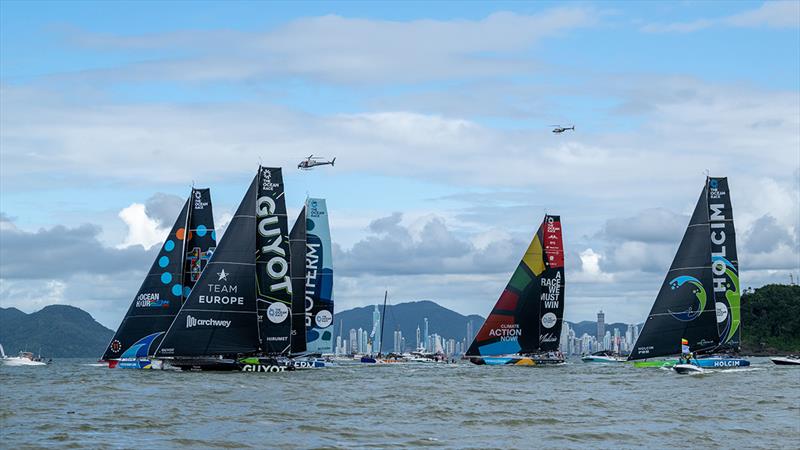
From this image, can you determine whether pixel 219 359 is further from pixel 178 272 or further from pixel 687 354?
pixel 687 354

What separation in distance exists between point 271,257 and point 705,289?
3219 cm

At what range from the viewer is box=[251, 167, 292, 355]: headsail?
6856 cm

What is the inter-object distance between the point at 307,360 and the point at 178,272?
36.2 feet

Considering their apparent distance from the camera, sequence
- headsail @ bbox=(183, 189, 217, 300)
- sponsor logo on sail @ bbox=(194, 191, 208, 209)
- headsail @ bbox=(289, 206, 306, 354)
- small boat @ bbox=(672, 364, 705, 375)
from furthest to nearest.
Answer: sponsor logo on sail @ bbox=(194, 191, 208, 209), headsail @ bbox=(183, 189, 217, 300), headsail @ bbox=(289, 206, 306, 354), small boat @ bbox=(672, 364, 705, 375)

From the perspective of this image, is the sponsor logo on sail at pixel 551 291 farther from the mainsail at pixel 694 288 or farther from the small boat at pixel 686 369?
the small boat at pixel 686 369

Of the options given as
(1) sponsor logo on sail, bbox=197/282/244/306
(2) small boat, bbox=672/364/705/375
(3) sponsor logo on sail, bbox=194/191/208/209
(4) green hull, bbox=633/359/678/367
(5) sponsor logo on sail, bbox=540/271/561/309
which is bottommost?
(2) small boat, bbox=672/364/705/375

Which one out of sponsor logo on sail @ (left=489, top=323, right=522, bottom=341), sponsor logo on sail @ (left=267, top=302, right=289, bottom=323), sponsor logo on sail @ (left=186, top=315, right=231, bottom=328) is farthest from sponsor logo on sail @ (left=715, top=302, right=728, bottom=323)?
sponsor logo on sail @ (left=186, top=315, right=231, bottom=328)

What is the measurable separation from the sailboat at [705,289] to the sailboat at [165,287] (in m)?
33.5

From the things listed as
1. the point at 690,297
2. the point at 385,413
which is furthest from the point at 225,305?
the point at 690,297

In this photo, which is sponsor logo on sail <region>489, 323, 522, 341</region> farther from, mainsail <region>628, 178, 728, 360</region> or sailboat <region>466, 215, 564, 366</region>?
mainsail <region>628, 178, 728, 360</region>

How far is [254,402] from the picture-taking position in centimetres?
4725

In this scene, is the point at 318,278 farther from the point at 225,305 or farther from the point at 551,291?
the point at 551,291

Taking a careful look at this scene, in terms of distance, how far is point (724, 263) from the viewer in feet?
266

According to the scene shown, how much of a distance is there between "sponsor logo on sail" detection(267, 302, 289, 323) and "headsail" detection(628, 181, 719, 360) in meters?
28.7
